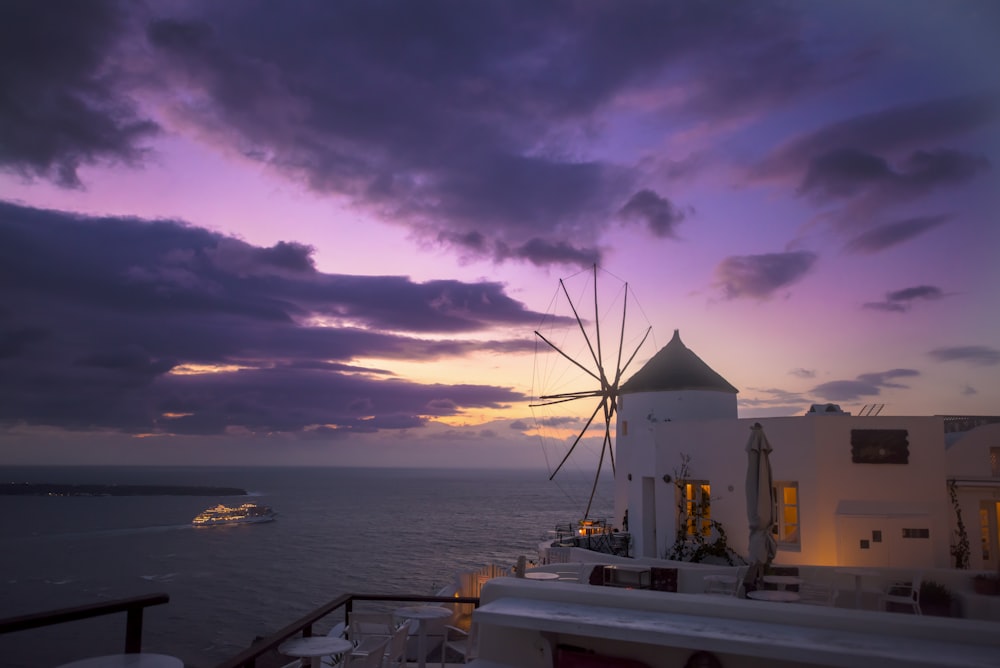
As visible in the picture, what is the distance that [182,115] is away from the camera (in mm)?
A: 17703

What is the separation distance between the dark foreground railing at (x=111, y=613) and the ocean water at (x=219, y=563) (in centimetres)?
2483

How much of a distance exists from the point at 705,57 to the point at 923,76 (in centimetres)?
467

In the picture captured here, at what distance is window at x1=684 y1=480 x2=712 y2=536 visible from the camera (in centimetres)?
1720

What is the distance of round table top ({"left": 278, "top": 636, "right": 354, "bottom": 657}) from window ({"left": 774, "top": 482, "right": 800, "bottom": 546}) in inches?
497

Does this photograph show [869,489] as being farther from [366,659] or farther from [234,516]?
[234,516]

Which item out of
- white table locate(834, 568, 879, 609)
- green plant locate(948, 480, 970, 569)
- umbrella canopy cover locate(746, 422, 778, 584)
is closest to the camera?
umbrella canopy cover locate(746, 422, 778, 584)

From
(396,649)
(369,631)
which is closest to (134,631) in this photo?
(396,649)

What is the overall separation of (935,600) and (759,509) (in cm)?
400

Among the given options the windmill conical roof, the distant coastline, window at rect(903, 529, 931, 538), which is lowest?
the distant coastline

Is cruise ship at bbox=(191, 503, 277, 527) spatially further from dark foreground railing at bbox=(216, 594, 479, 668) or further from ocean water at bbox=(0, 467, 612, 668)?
dark foreground railing at bbox=(216, 594, 479, 668)

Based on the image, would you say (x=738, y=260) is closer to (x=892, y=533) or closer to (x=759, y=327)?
(x=759, y=327)

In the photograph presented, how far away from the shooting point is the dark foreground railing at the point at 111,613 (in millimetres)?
3574

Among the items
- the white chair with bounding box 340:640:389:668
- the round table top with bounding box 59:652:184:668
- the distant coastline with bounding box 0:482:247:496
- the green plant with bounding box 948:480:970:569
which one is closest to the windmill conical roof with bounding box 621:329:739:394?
the green plant with bounding box 948:480:970:569

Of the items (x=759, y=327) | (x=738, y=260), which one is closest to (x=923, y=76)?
(x=738, y=260)
